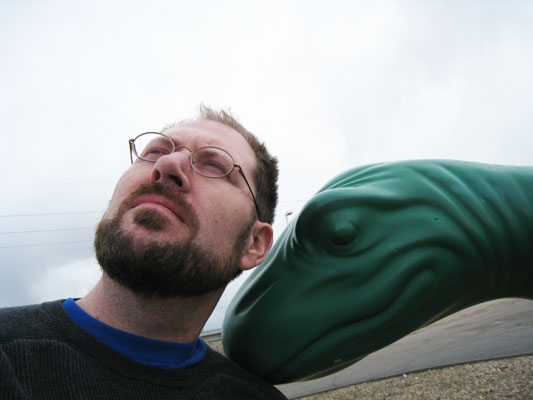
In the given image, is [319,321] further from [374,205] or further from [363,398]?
[363,398]

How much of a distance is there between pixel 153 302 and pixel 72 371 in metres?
0.30

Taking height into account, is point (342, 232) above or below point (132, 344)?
above

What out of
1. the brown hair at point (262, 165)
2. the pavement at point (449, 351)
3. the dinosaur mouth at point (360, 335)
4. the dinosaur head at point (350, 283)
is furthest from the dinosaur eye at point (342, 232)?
the pavement at point (449, 351)

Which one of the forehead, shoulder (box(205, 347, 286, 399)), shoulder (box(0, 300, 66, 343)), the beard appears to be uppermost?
the forehead

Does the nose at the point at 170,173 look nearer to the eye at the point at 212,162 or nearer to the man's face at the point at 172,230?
the man's face at the point at 172,230

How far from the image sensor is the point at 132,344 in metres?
1.05

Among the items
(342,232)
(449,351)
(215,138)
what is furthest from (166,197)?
(449,351)

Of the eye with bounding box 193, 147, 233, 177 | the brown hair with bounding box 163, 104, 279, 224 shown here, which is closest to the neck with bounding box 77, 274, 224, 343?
the eye with bounding box 193, 147, 233, 177

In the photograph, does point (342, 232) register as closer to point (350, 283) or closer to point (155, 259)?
point (350, 283)

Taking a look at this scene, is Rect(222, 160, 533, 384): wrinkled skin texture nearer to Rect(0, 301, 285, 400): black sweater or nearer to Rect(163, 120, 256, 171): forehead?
Rect(0, 301, 285, 400): black sweater

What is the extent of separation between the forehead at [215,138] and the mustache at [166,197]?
292 millimetres

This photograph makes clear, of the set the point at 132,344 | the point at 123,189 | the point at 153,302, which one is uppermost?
the point at 123,189

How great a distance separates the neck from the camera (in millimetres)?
1088

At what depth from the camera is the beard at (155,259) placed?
1.02 meters
